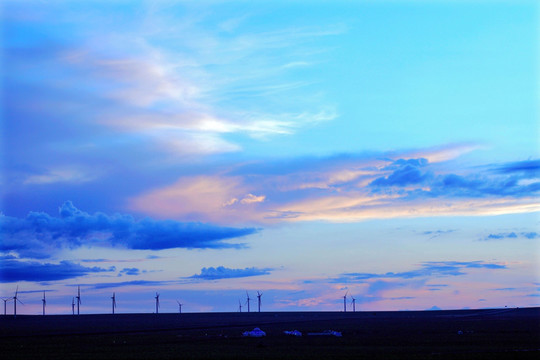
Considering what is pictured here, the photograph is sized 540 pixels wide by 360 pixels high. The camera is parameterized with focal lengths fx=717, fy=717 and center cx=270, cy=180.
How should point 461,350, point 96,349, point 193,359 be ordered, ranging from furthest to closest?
1. point 96,349
2. point 461,350
3. point 193,359

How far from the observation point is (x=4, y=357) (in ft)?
291

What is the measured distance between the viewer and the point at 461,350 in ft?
311

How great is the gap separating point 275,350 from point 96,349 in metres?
26.2

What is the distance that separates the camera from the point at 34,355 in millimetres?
91438

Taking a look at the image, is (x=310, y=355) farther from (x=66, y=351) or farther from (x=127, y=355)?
(x=66, y=351)

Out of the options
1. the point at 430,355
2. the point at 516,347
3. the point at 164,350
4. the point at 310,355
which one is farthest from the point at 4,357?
the point at 516,347

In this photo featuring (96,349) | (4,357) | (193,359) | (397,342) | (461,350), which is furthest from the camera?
(397,342)

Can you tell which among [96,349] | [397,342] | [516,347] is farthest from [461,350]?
[96,349]

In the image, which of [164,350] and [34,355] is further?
[164,350]

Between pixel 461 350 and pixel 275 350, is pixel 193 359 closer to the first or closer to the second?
pixel 275 350

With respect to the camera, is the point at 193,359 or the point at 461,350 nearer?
the point at 193,359

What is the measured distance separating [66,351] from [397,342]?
51.0 metres

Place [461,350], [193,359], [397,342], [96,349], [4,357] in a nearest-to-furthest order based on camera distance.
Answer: [193,359]
[4,357]
[461,350]
[96,349]
[397,342]

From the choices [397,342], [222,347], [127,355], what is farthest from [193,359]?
[397,342]
